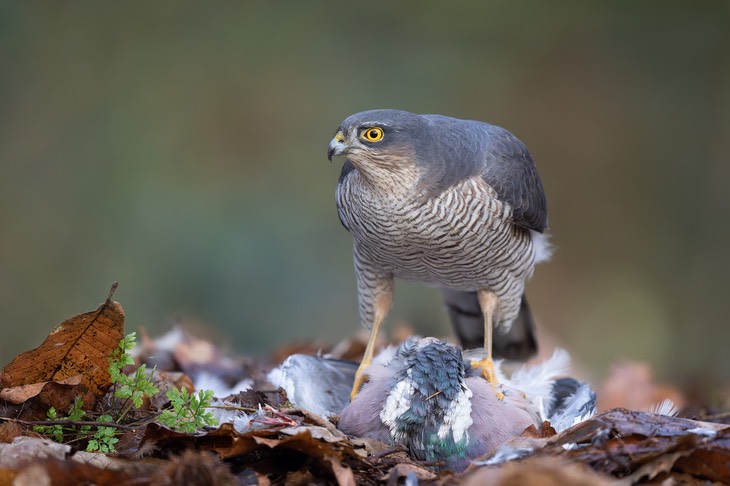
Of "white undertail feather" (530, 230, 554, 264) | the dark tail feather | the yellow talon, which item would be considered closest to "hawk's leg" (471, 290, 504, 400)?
the yellow talon


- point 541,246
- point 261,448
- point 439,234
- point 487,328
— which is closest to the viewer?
point 261,448

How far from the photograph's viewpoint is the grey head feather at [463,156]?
3.86 m

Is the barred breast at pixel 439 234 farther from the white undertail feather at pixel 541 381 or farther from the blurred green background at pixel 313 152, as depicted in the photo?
the blurred green background at pixel 313 152

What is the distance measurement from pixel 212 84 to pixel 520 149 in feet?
19.4

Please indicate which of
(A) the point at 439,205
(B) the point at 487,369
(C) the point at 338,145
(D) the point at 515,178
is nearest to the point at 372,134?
(C) the point at 338,145

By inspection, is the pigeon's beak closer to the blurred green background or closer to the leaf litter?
the leaf litter

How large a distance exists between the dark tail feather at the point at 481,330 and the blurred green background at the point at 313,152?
2.73 m

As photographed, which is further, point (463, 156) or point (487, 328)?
point (487, 328)

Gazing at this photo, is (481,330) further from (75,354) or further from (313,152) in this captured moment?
(313,152)

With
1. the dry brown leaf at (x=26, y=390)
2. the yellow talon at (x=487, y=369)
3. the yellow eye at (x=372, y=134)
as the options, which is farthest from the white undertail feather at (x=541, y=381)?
the dry brown leaf at (x=26, y=390)

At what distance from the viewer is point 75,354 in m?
3.02

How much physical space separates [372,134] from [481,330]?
5.88 feet

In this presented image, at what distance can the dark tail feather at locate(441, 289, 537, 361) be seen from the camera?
197 inches

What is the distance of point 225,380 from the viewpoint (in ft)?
15.0
